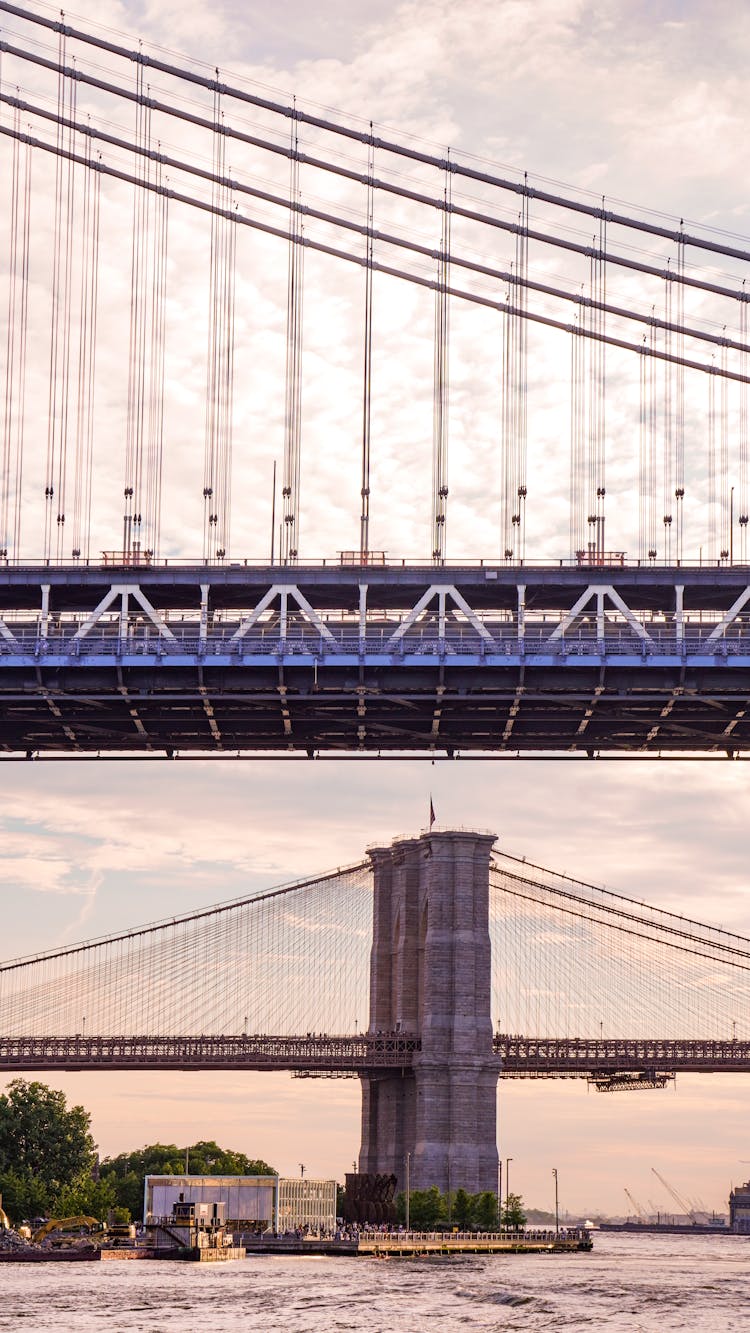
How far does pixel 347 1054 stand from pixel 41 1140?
23176 mm

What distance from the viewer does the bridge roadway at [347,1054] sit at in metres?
111

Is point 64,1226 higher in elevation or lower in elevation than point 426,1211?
lower

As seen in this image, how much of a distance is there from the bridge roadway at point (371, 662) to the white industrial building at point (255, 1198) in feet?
164

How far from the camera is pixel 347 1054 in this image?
120 m

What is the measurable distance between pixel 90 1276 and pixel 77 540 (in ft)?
102

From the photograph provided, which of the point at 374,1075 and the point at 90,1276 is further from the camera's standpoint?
the point at 374,1075

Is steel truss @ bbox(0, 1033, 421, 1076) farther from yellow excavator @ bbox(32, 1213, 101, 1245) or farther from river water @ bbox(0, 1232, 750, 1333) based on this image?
river water @ bbox(0, 1232, 750, 1333)

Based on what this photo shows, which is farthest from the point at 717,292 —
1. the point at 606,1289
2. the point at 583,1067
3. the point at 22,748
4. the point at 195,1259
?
the point at 583,1067

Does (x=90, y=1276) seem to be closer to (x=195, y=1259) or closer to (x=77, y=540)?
(x=195, y=1259)

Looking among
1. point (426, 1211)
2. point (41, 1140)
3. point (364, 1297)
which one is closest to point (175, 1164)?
point (41, 1140)

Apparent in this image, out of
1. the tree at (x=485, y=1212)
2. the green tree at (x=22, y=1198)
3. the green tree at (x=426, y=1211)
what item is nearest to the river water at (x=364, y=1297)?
the green tree at (x=426, y=1211)

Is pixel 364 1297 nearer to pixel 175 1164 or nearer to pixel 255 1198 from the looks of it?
pixel 255 1198

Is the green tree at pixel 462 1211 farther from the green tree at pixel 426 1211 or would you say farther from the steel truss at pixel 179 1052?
the steel truss at pixel 179 1052

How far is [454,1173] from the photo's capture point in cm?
11738
